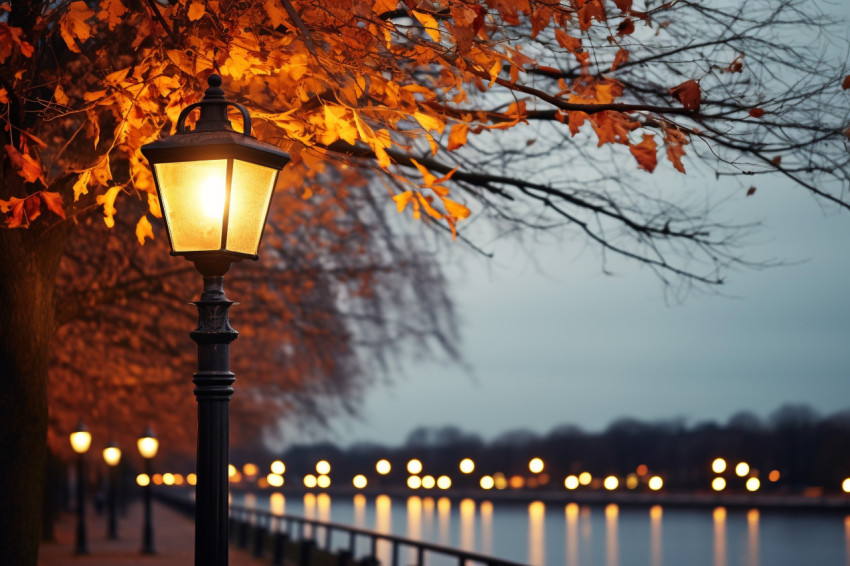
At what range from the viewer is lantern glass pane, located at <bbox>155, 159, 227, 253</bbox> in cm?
543

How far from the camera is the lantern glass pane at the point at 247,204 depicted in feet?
17.9

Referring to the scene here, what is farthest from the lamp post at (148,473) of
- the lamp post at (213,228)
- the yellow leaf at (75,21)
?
the lamp post at (213,228)

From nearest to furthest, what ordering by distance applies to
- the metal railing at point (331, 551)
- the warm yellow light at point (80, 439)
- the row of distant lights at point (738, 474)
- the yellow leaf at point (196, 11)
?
1. the yellow leaf at point (196, 11)
2. the metal railing at point (331, 551)
3. the warm yellow light at point (80, 439)
4. the row of distant lights at point (738, 474)

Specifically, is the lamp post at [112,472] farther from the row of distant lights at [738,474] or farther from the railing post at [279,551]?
the row of distant lights at [738,474]

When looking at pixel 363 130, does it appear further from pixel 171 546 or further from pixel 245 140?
pixel 171 546

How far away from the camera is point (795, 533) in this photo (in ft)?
424

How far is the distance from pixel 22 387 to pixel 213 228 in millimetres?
3488

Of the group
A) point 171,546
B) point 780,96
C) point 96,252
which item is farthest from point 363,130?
point 171,546

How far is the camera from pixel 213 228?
→ 543 cm

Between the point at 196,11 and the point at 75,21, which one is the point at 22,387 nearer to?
the point at 75,21

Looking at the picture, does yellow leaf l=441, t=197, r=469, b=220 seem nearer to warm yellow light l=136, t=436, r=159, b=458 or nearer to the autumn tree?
the autumn tree

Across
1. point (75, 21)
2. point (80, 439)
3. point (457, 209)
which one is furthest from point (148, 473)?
point (457, 209)

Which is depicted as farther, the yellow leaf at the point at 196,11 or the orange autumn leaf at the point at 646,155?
the yellow leaf at the point at 196,11

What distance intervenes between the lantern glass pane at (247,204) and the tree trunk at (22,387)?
338cm
